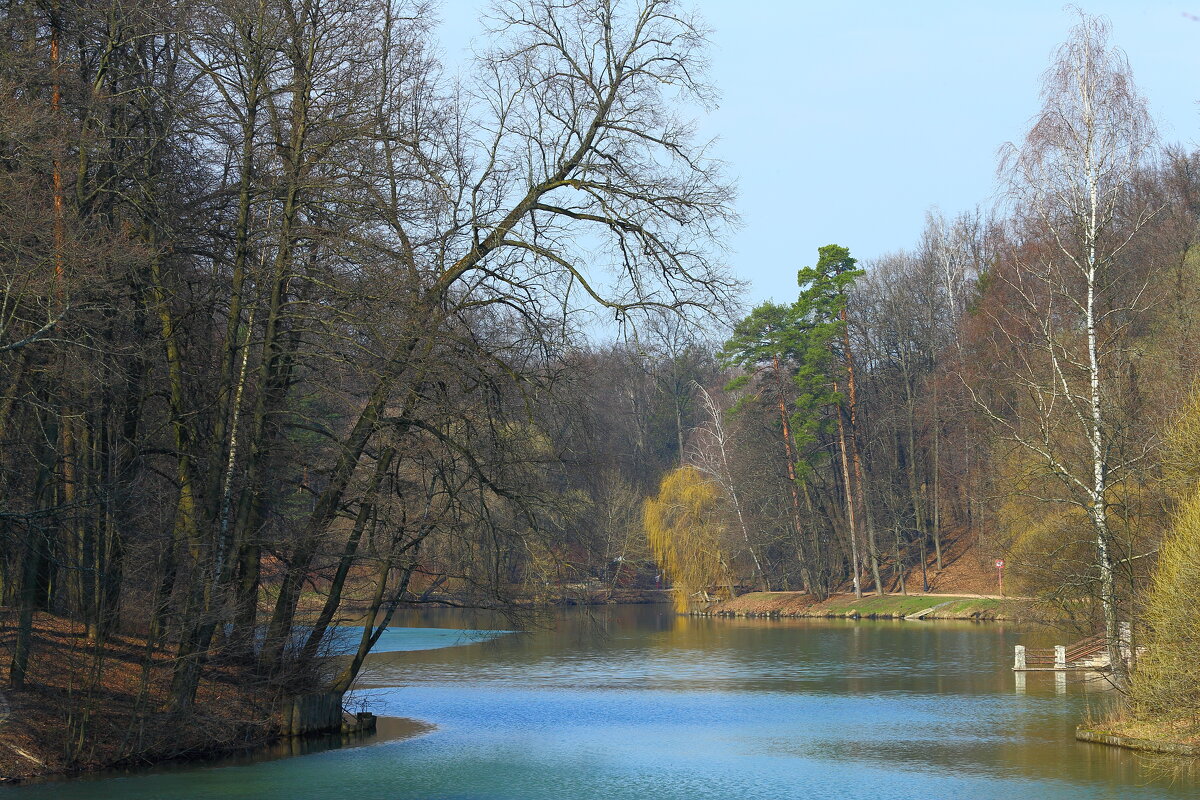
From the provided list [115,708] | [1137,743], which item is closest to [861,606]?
[1137,743]

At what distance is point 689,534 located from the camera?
189 ft

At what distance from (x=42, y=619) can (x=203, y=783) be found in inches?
171

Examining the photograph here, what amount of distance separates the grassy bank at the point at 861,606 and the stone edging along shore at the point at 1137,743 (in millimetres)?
27079

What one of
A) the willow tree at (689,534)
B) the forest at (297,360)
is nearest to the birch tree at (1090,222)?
the forest at (297,360)

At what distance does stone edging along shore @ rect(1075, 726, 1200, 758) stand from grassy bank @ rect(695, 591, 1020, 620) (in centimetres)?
2708

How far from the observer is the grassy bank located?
49.1 meters

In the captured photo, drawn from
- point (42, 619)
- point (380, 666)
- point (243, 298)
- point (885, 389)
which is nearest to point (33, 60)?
point (243, 298)

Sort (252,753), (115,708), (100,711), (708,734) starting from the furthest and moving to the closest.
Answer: (708,734) < (252,753) < (115,708) < (100,711)

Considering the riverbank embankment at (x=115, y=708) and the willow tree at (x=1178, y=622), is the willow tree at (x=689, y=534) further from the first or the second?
the willow tree at (x=1178, y=622)

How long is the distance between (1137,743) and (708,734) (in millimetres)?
7088

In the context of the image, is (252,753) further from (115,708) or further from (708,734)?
(708,734)

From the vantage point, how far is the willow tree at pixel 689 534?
57812 millimetres

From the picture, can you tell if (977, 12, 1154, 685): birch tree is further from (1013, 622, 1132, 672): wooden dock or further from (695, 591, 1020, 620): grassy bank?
(695, 591, 1020, 620): grassy bank

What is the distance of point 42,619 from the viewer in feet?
62.0
